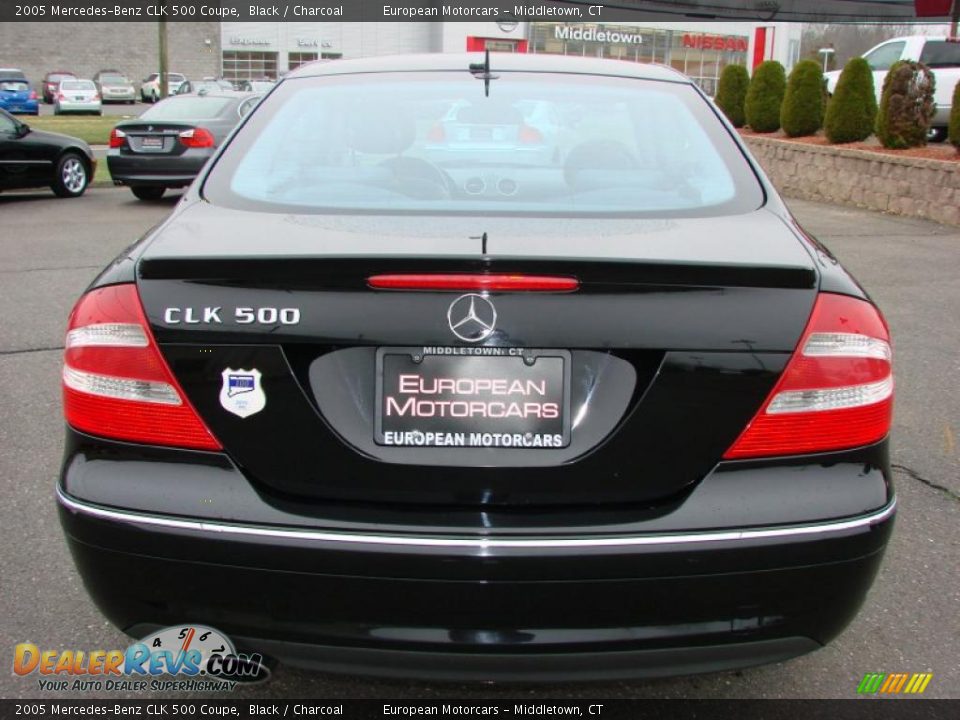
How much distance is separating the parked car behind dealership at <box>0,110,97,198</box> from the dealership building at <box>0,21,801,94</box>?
45188mm

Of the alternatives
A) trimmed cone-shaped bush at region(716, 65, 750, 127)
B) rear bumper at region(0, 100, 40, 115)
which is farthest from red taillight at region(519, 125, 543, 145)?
rear bumper at region(0, 100, 40, 115)

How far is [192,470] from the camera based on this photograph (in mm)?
1976

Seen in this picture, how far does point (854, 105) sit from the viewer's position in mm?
14648

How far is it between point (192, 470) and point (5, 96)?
45232mm

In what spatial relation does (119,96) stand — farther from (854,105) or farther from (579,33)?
(854,105)

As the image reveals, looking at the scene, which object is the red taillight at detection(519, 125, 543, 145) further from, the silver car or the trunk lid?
the silver car

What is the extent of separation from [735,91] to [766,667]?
18.9m

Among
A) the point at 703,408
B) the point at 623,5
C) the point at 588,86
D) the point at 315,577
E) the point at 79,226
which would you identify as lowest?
the point at 79,226

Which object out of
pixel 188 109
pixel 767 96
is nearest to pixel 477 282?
pixel 188 109

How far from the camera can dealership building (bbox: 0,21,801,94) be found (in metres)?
58.4

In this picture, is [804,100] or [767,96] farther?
[767,96]

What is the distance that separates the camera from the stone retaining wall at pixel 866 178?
11.9 m

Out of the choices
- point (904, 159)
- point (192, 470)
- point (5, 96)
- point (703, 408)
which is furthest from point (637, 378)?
point (5, 96)

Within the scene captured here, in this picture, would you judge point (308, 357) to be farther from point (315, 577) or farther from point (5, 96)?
point (5, 96)
